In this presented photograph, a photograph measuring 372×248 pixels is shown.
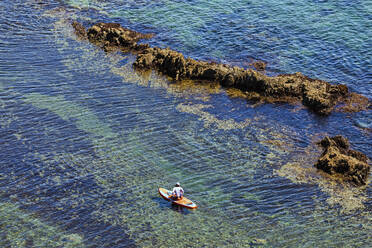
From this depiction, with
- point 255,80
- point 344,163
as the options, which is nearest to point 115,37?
point 255,80

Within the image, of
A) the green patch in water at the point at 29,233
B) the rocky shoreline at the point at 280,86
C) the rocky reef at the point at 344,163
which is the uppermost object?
the rocky shoreline at the point at 280,86

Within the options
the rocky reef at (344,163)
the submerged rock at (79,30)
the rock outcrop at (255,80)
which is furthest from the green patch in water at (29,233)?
the submerged rock at (79,30)

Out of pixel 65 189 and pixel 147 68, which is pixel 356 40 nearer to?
pixel 147 68

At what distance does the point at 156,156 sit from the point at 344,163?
1157cm

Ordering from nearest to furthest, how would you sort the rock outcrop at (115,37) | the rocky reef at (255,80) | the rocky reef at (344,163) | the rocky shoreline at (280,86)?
the rocky reef at (344,163) → the rocky shoreline at (280,86) → the rocky reef at (255,80) → the rock outcrop at (115,37)

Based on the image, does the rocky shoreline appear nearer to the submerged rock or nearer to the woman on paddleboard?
the submerged rock

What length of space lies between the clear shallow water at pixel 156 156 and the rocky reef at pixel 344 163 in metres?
0.79

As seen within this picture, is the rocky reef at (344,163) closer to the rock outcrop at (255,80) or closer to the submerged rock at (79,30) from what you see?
the rock outcrop at (255,80)

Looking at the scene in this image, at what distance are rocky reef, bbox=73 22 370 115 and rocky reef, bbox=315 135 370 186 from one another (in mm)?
4974

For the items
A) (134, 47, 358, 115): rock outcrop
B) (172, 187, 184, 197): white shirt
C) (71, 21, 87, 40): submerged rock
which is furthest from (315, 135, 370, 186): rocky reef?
(71, 21, 87, 40): submerged rock

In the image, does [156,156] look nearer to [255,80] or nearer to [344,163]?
[255,80]

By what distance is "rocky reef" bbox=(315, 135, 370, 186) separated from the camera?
2642 centimetres

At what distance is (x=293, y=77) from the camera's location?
36.2 meters

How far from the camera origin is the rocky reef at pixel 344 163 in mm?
26422
